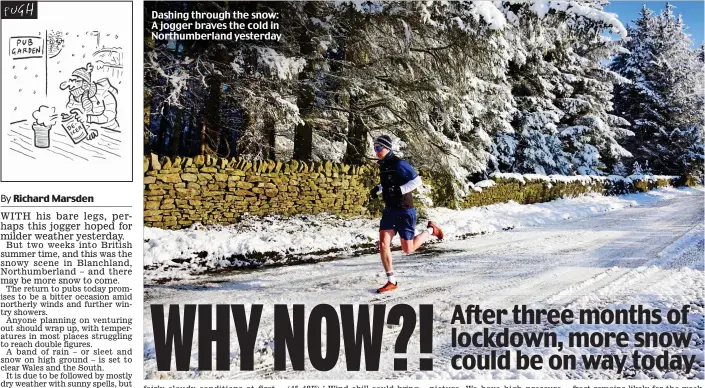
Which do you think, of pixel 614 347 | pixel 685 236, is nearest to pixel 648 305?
pixel 614 347

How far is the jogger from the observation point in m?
3.26

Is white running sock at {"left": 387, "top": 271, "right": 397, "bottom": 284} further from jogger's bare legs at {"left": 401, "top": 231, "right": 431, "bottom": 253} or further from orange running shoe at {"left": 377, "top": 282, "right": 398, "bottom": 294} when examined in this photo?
jogger's bare legs at {"left": 401, "top": 231, "right": 431, "bottom": 253}

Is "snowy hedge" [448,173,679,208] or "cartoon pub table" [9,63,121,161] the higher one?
"cartoon pub table" [9,63,121,161]

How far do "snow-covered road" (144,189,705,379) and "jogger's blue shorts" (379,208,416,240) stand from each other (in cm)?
29

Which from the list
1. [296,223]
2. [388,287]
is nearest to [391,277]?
[388,287]

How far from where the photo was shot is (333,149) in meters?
4.66

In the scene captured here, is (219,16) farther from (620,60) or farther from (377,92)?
(620,60)

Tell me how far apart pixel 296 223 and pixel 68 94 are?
225 cm

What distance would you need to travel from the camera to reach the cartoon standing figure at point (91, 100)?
3057mm

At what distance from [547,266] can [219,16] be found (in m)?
3.74

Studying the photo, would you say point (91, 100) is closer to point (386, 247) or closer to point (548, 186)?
point (386, 247)

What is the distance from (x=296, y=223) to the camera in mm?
4238

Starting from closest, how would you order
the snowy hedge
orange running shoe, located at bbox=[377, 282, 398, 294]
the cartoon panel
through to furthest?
1. the cartoon panel
2. orange running shoe, located at bbox=[377, 282, 398, 294]
3. the snowy hedge

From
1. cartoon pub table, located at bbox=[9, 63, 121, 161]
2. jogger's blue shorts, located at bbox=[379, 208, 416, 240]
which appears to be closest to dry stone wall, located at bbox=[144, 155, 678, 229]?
jogger's blue shorts, located at bbox=[379, 208, 416, 240]
